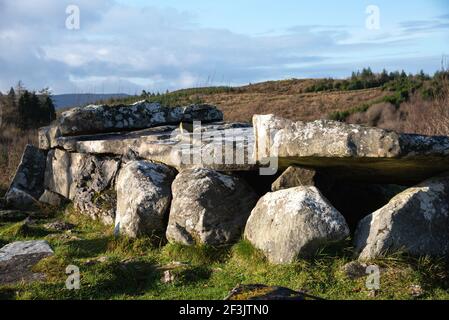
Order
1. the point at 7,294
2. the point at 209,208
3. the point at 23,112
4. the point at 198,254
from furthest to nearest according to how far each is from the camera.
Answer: the point at 23,112, the point at 209,208, the point at 198,254, the point at 7,294

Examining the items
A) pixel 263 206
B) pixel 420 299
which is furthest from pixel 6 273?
pixel 420 299

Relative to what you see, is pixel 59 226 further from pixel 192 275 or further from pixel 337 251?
pixel 337 251

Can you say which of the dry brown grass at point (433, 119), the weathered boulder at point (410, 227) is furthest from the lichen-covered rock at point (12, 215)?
the dry brown grass at point (433, 119)

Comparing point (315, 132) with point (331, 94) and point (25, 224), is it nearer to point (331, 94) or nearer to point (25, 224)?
point (25, 224)

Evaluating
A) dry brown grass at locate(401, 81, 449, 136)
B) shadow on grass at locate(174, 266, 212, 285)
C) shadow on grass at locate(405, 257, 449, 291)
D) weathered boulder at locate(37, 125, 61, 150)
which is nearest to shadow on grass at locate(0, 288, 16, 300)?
shadow on grass at locate(174, 266, 212, 285)

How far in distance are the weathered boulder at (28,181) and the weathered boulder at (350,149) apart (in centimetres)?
682

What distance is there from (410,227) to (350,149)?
1275 mm

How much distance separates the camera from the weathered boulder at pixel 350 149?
7.56 m

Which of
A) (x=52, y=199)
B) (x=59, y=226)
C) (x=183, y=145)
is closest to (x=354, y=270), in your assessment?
(x=183, y=145)

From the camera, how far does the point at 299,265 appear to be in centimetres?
741

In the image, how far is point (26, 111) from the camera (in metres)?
26.8

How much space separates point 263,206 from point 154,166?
8.76ft

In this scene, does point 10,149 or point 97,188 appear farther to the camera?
point 10,149

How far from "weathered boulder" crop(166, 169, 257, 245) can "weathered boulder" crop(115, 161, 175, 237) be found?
37 cm
